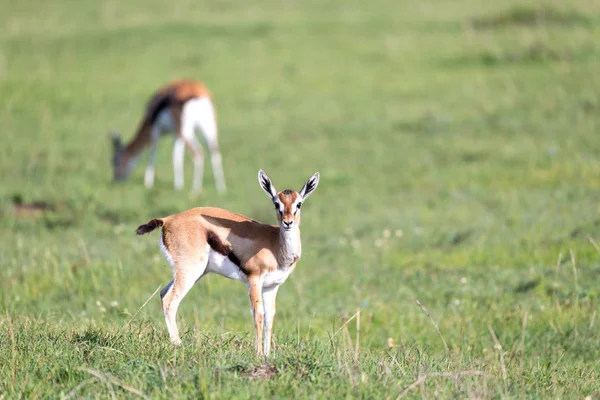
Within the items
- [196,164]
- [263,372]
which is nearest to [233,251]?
[263,372]

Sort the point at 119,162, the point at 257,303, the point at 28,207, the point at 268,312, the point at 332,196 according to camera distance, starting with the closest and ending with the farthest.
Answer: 1. the point at 257,303
2. the point at 268,312
3. the point at 28,207
4. the point at 332,196
5. the point at 119,162

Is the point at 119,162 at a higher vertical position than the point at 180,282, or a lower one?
lower

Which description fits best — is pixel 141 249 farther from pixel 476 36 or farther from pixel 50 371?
pixel 476 36

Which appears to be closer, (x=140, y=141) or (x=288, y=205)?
(x=288, y=205)

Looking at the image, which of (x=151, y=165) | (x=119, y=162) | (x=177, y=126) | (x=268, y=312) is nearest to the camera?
(x=268, y=312)

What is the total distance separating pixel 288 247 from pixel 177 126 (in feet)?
34.0

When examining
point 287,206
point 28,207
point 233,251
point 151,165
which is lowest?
point 28,207

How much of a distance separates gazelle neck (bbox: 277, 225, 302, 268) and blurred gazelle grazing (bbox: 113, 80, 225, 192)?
9.37 meters

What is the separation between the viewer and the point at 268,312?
20.9ft

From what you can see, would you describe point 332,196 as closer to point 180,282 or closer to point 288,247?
point 288,247

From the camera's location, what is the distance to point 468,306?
8.62 metres

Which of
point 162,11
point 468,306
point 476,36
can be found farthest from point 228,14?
point 468,306

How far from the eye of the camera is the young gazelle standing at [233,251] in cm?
632

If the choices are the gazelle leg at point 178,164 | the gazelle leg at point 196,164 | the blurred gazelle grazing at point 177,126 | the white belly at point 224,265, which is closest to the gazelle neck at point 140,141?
the blurred gazelle grazing at point 177,126
